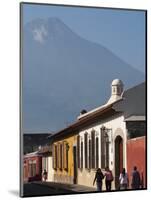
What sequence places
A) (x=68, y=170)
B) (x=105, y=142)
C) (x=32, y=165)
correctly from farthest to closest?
(x=105, y=142)
(x=68, y=170)
(x=32, y=165)

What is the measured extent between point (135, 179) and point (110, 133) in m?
0.77

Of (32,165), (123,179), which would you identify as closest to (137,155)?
(123,179)

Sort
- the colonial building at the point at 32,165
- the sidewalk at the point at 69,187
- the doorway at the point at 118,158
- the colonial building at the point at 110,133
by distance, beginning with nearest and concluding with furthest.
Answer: the colonial building at the point at 32,165
the sidewalk at the point at 69,187
the colonial building at the point at 110,133
the doorway at the point at 118,158

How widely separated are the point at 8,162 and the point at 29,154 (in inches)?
13.1

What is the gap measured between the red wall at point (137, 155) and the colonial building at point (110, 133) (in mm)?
14

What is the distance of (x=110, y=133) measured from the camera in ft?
37.5

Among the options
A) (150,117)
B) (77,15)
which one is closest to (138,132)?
(150,117)

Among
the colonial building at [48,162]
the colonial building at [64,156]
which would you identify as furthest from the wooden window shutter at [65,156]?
the colonial building at [48,162]

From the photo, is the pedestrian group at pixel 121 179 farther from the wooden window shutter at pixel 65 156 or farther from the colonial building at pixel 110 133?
the wooden window shutter at pixel 65 156

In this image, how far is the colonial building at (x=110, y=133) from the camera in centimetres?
1128

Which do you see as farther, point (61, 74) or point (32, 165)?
point (61, 74)

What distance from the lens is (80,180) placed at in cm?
1123

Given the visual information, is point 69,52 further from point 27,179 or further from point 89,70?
point 27,179

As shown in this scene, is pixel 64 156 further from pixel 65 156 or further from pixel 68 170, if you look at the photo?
pixel 68 170
